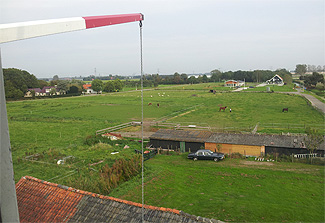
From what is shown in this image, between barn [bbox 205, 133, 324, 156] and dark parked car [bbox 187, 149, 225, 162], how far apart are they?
126 centimetres

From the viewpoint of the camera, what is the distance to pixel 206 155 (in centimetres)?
1883

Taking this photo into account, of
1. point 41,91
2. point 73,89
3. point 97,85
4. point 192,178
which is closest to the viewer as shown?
point 192,178

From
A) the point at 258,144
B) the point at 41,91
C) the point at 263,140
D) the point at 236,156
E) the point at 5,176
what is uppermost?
the point at 5,176

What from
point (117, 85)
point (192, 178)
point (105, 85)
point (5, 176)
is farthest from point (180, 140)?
point (105, 85)

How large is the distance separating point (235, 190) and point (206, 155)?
5030 millimetres

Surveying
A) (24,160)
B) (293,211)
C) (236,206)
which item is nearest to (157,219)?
(236,206)

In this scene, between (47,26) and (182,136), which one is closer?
(47,26)

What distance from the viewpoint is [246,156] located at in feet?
63.2

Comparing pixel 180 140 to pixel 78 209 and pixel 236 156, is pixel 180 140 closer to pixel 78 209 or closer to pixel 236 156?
pixel 236 156

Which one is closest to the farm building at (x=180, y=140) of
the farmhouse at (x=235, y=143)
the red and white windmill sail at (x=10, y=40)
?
the farmhouse at (x=235, y=143)

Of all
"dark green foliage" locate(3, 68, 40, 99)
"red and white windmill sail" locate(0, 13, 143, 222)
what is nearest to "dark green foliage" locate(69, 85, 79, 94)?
"dark green foliage" locate(3, 68, 40, 99)

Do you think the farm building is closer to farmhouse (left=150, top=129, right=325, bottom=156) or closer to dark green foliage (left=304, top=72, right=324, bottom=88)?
farmhouse (left=150, top=129, right=325, bottom=156)

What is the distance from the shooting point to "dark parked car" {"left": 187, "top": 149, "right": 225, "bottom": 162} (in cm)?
1853

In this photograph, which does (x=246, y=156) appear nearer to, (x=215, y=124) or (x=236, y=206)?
(x=236, y=206)
